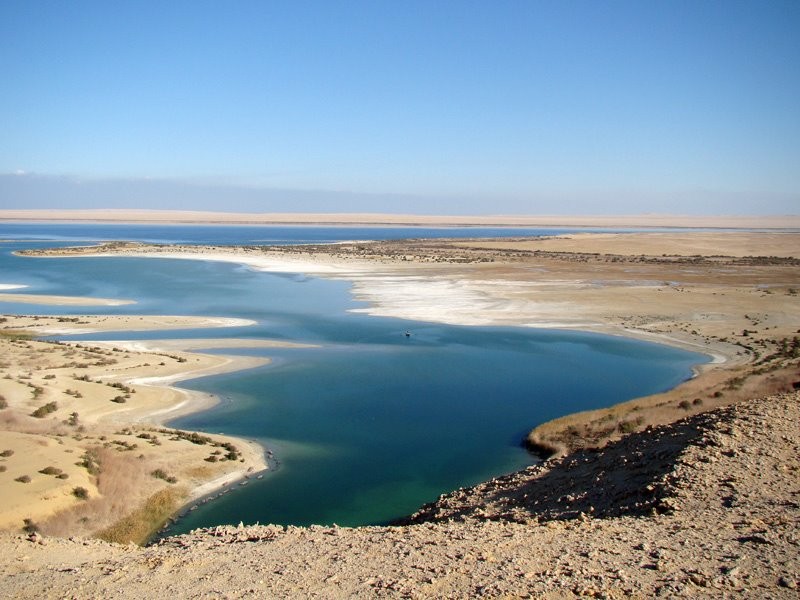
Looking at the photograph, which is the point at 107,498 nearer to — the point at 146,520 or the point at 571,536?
the point at 146,520

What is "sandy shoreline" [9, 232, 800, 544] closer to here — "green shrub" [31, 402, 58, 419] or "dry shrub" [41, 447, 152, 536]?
"dry shrub" [41, 447, 152, 536]

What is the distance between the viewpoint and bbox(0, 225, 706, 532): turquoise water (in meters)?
14.5

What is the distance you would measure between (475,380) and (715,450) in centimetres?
1298

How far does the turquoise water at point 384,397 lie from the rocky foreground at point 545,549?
3.54m

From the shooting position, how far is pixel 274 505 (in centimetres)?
1368

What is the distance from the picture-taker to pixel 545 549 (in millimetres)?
8359

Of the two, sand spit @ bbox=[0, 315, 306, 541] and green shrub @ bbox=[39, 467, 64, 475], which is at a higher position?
green shrub @ bbox=[39, 467, 64, 475]

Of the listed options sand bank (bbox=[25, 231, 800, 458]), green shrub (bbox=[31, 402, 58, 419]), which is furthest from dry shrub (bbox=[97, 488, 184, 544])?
sand bank (bbox=[25, 231, 800, 458])

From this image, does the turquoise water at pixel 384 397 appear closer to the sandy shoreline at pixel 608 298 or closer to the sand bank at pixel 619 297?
the sandy shoreline at pixel 608 298

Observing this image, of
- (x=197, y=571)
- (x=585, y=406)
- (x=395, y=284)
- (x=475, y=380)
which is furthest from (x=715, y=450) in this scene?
(x=395, y=284)

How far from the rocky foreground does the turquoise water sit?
3.54 metres

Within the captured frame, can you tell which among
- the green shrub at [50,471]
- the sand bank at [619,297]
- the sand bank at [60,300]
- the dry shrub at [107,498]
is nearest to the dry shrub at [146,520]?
the dry shrub at [107,498]

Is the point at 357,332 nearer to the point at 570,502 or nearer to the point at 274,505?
the point at 274,505

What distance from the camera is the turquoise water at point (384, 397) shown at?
569 inches
